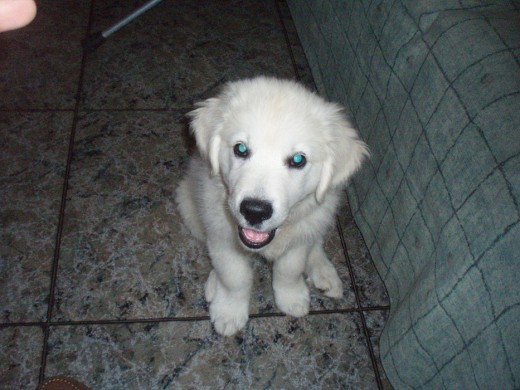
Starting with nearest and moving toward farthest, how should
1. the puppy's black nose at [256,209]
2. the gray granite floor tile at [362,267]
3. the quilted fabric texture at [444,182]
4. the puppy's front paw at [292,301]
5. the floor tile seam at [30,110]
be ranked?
the quilted fabric texture at [444,182], the puppy's black nose at [256,209], the puppy's front paw at [292,301], the gray granite floor tile at [362,267], the floor tile seam at [30,110]

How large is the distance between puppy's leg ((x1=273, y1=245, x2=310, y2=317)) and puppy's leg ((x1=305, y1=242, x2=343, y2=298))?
72 millimetres

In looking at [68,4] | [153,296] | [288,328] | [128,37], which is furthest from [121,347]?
[68,4]

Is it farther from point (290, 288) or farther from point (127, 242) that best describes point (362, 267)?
point (127, 242)

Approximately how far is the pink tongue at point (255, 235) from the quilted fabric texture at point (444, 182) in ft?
1.85

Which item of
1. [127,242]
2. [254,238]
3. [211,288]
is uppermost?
[254,238]

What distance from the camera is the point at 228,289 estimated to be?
187cm

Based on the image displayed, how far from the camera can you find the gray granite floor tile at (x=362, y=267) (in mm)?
2074

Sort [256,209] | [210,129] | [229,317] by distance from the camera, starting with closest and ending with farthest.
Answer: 1. [256,209]
2. [210,129]
3. [229,317]

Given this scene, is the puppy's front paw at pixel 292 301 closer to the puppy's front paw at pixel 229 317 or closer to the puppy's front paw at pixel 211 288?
the puppy's front paw at pixel 229 317

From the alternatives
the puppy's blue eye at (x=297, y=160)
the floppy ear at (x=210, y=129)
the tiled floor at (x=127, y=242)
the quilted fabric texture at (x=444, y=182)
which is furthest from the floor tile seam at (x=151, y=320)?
the puppy's blue eye at (x=297, y=160)

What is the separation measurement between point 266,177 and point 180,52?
2.16 m

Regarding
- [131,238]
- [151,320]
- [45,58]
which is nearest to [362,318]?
[151,320]

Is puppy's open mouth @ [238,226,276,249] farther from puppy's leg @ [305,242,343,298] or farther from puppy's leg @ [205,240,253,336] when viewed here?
puppy's leg @ [305,242,343,298]

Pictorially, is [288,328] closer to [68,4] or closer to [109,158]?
[109,158]
